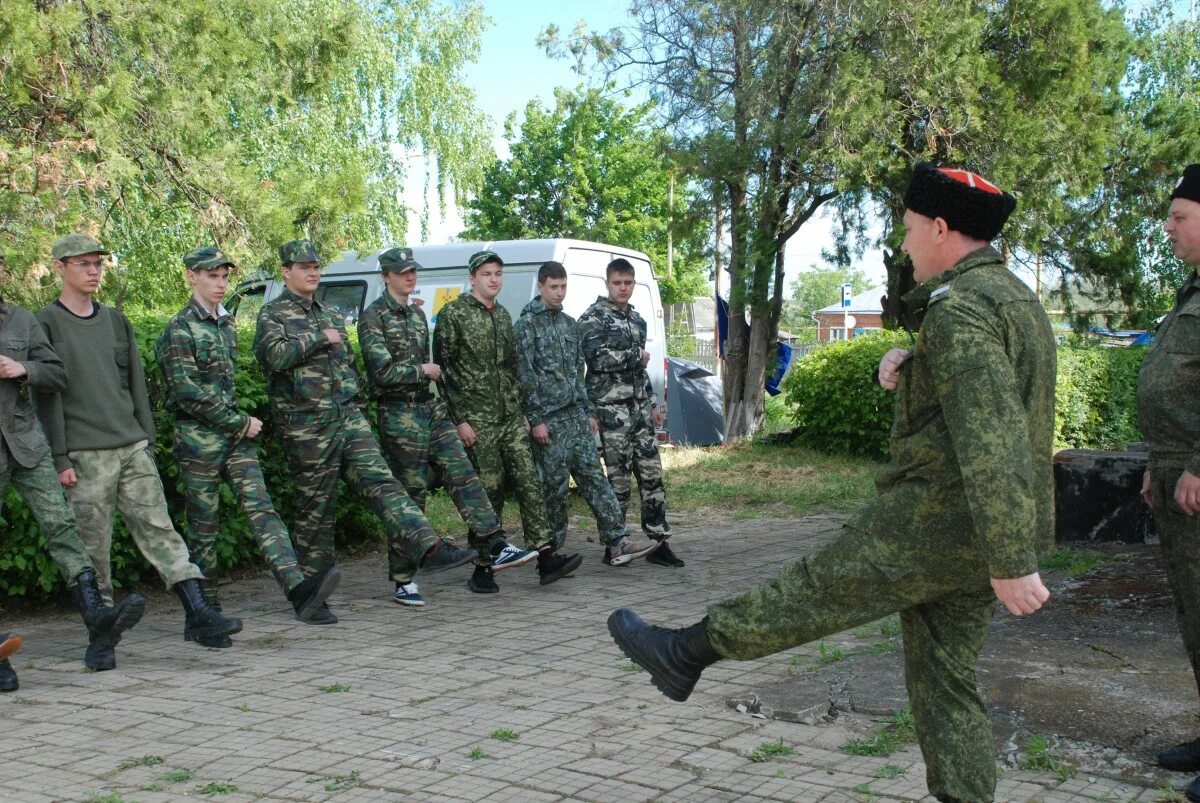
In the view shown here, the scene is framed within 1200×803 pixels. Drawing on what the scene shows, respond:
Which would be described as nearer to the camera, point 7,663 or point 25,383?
point 7,663

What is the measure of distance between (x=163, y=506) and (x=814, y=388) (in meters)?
10.4

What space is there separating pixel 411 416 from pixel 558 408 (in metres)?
1.05

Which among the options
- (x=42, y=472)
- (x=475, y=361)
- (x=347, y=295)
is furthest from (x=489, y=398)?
(x=347, y=295)

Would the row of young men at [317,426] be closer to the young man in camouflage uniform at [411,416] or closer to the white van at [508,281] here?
the young man in camouflage uniform at [411,416]

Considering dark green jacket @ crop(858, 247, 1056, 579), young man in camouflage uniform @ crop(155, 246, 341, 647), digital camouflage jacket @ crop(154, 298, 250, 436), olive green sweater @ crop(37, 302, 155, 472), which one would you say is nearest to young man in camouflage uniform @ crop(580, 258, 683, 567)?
young man in camouflage uniform @ crop(155, 246, 341, 647)

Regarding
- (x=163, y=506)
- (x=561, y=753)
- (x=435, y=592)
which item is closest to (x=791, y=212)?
(x=435, y=592)

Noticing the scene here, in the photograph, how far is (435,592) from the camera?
772cm

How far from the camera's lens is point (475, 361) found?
7.79m

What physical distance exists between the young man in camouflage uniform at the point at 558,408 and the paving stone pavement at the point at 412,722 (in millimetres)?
1072

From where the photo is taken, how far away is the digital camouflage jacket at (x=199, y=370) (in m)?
6.41

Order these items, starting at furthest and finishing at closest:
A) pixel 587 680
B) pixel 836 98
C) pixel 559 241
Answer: pixel 836 98
pixel 559 241
pixel 587 680

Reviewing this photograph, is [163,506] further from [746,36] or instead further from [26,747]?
[746,36]

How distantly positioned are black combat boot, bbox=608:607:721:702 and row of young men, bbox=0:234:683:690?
2892mm

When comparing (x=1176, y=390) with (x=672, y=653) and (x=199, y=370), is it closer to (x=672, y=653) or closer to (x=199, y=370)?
(x=672, y=653)
